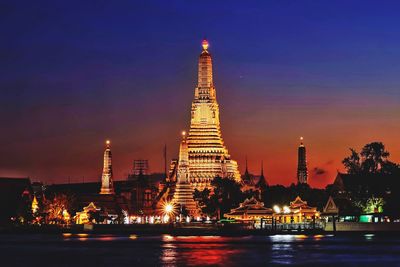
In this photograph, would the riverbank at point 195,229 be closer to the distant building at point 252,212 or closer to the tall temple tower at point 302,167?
the distant building at point 252,212

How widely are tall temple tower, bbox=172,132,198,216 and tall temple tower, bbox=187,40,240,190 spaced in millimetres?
14434

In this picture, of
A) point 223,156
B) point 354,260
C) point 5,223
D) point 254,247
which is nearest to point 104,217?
point 5,223

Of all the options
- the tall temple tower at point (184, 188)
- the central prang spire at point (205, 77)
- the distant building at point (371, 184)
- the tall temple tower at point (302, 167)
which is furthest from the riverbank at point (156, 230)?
the tall temple tower at point (302, 167)

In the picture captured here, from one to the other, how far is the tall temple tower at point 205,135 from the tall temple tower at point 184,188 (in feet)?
47.4

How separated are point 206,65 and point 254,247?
91.1 m

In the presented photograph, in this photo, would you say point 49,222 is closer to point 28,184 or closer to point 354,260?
point 28,184

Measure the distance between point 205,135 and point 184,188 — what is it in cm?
2202

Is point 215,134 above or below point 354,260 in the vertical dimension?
above

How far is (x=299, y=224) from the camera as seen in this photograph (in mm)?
119188

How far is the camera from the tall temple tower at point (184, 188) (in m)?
148

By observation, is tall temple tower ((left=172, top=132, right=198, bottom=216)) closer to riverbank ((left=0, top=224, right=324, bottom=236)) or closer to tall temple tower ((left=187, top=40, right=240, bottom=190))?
tall temple tower ((left=187, top=40, right=240, bottom=190))

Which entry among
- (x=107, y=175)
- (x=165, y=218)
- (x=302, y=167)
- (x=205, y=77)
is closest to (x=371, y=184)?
(x=165, y=218)

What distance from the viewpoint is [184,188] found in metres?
150

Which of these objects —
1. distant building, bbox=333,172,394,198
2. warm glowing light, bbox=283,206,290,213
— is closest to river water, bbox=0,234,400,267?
distant building, bbox=333,172,394,198
